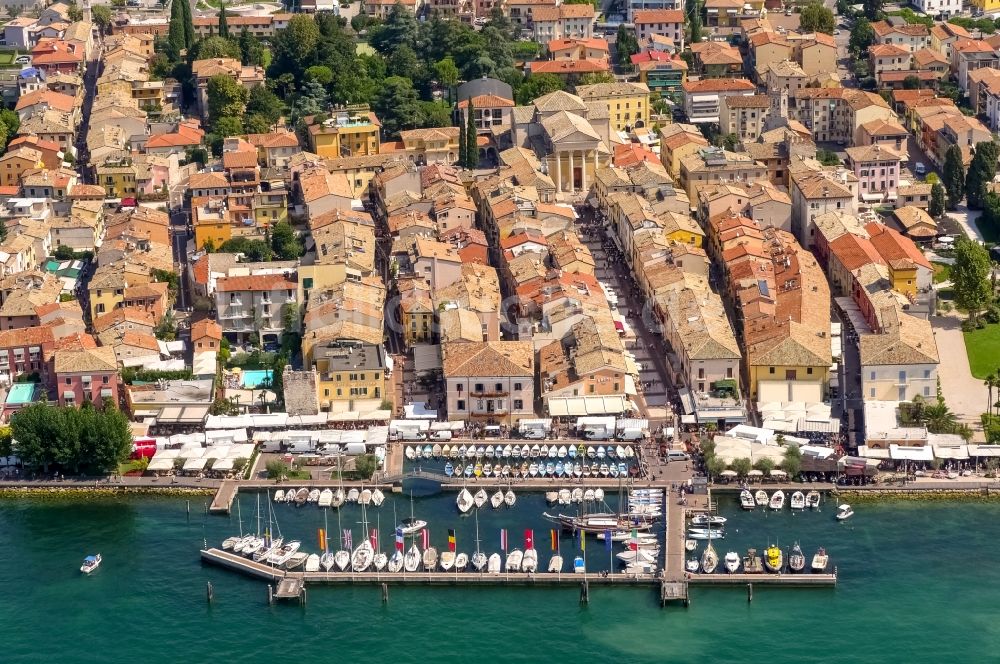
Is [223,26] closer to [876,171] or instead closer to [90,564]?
[876,171]

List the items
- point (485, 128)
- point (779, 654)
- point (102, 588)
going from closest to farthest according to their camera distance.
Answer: point (779, 654) < point (102, 588) < point (485, 128)

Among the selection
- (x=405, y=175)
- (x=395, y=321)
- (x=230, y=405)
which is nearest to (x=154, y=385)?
(x=230, y=405)

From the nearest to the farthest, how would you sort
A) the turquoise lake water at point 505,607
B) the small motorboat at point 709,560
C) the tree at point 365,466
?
1. the turquoise lake water at point 505,607
2. the small motorboat at point 709,560
3. the tree at point 365,466

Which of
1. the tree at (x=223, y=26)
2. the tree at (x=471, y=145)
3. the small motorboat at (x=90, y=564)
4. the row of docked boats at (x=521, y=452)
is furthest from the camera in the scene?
the tree at (x=223, y=26)

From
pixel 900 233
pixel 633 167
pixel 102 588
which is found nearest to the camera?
pixel 102 588

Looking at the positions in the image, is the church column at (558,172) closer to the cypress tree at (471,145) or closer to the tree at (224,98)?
the cypress tree at (471,145)

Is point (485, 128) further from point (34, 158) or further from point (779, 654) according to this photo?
point (779, 654)

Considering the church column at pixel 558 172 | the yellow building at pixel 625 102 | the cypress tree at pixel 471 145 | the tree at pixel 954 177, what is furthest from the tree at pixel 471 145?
the tree at pixel 954 177
